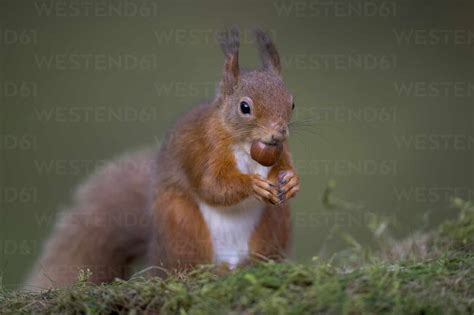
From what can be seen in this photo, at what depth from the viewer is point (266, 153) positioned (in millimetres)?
2777

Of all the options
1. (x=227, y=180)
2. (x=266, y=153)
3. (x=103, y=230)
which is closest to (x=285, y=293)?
(x=266, y=153)

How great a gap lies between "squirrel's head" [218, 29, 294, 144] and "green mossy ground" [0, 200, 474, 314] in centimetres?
76

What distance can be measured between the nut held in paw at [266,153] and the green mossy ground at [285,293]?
0.65m

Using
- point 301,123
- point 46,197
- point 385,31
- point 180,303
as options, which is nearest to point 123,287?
point 180,303

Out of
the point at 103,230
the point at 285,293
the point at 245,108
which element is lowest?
the point at 285,293

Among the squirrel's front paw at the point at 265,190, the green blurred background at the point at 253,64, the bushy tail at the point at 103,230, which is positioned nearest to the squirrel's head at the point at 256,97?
the squirrel's front paw at the point at 265,190

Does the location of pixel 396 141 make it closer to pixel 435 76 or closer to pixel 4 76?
pixel 435 76

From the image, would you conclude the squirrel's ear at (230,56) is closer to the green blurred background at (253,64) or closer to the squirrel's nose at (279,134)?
the squirrel's nose at (279,134)

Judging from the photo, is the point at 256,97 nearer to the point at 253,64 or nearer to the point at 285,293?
the point at 285,293

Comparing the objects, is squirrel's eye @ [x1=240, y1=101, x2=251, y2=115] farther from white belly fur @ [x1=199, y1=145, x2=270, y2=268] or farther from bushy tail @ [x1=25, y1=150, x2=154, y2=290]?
bushy tail @ [x1=25, y1=150, x2=154, y2=290]

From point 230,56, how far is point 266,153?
1.51 ft

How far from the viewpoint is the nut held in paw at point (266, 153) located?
2.78 metres

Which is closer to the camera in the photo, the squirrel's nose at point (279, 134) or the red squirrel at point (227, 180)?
the squirrel's nose at point (279, 134)

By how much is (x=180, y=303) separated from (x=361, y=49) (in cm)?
518
